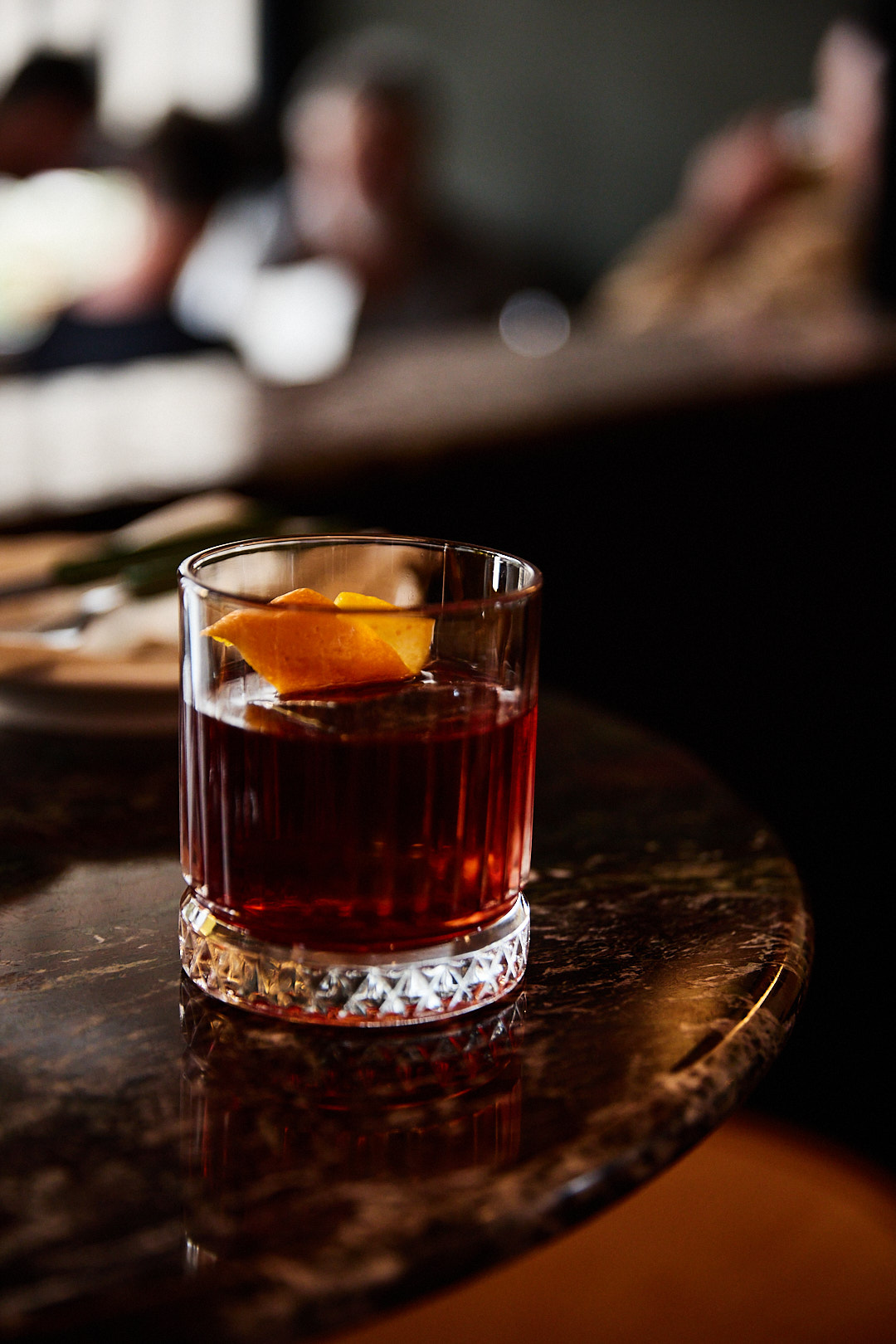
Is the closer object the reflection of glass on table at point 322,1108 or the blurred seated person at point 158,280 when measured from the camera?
the reflection of glass on table at point 322,1108

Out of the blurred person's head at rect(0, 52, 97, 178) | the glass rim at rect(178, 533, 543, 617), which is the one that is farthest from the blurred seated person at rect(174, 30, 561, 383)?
the glass rim at rect(178, 533, 543, 617)

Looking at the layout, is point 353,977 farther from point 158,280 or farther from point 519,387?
point 158,280

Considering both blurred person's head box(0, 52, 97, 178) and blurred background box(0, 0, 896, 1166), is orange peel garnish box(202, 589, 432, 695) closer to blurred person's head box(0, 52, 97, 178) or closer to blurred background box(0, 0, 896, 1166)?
blurred background box(0, 0, 896, 1166)

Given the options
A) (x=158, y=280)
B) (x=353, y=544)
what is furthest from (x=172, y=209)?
(x=353, y=544)

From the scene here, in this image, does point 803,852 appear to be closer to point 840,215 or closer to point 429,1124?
point 429,1124

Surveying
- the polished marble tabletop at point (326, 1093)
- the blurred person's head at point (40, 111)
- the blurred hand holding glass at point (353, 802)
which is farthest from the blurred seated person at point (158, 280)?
the blurred hand holding glass at point (353, 802)

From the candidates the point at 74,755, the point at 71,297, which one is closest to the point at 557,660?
the point at 74,755

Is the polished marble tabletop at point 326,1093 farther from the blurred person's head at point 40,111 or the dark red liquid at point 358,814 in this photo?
the blurred person's head at point 40,111
